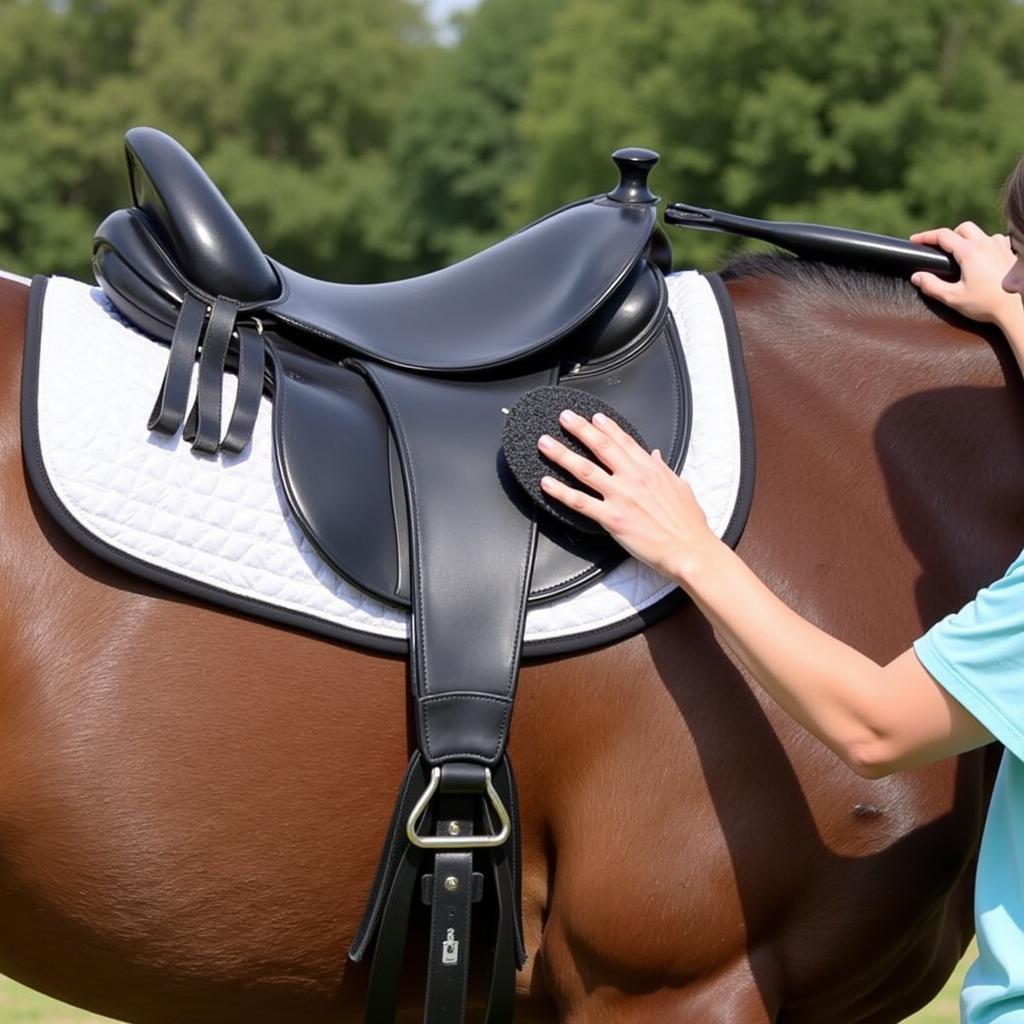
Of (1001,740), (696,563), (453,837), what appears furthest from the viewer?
(453,837)

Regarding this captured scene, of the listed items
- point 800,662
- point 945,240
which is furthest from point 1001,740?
point 945,240

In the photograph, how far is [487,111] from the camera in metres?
35.0

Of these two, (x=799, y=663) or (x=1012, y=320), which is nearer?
(x=799, y=663)

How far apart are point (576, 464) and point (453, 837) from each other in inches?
19.2

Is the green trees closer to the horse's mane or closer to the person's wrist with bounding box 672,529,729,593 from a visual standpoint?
the horse's mane

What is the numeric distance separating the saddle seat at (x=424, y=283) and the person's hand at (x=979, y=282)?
0.45 meters

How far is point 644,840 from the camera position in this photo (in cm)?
175

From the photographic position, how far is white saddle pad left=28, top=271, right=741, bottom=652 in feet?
5.63

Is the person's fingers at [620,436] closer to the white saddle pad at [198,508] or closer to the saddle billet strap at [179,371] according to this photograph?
the white saddle pad at [198,508]

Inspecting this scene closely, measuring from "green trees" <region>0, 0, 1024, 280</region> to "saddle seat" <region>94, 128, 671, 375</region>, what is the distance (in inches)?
759

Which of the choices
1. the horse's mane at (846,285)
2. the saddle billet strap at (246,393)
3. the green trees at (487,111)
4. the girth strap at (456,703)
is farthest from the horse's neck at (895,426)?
the green trees at (487,111)

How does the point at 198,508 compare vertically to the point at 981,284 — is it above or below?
below

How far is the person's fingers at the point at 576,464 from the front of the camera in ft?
5.65

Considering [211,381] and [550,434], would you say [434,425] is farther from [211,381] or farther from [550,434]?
[211,381]
